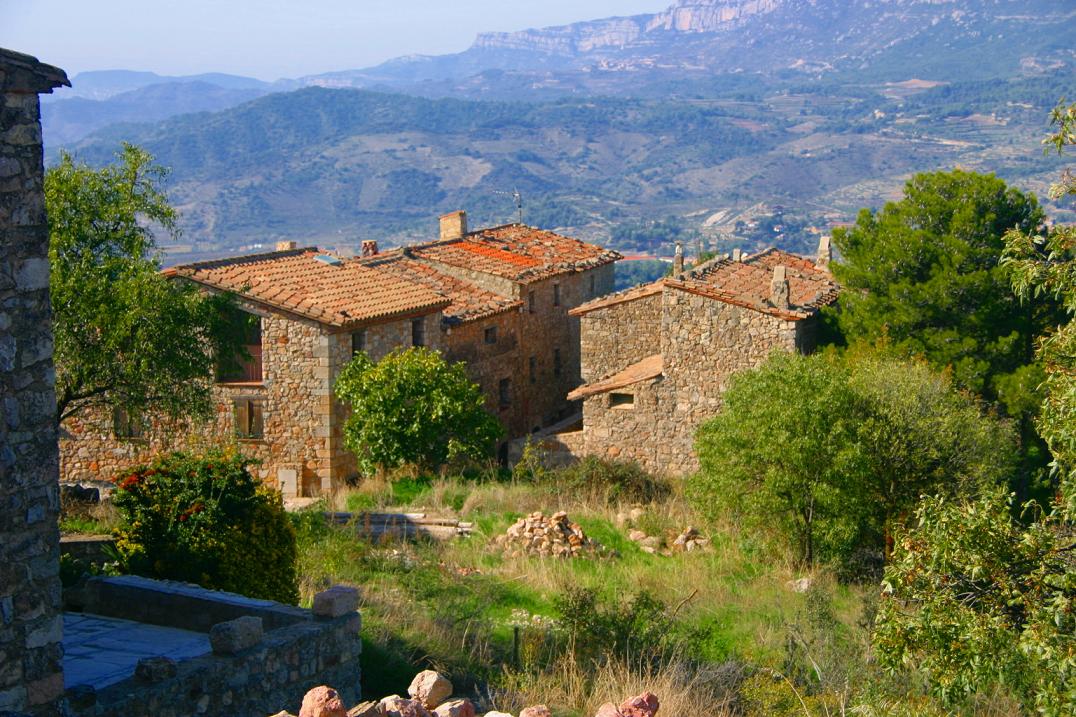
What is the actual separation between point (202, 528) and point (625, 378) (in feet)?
55.6

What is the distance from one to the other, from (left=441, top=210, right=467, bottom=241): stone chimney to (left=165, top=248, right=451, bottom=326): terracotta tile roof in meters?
8.96

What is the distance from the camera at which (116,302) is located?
1700 cm

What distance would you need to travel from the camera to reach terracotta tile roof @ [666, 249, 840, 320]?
2645 cm

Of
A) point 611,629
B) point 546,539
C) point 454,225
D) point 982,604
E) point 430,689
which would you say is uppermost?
point 454,225

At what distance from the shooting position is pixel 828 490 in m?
18.9

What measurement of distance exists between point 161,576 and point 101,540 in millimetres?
1112

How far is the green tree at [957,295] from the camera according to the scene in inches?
1028

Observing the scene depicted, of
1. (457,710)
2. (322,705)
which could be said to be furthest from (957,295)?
(322,705)

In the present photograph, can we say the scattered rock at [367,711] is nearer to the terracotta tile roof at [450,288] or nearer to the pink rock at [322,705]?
the pink rock at [322,705]

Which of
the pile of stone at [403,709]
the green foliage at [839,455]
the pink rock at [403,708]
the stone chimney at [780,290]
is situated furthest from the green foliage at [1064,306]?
the stone chimney at [780,290]

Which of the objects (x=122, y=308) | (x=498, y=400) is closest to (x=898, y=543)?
(x=122, y=308)

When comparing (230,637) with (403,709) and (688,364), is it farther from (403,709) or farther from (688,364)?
(688,364)

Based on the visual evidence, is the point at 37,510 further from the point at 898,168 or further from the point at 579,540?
the point at 898,168

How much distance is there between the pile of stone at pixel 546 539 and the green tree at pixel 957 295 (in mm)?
9056
